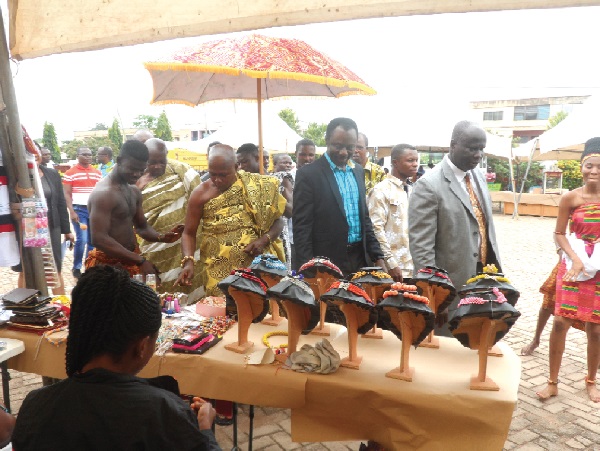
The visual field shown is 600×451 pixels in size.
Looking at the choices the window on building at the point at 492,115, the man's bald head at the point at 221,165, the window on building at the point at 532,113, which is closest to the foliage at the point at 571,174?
the man's bald head at the point at 221,165

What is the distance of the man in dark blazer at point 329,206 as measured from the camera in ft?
10.4

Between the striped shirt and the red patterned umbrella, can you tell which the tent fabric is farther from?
the striped shirt

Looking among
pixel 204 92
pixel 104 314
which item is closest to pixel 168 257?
pixel 204 92

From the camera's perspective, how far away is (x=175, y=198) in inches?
173

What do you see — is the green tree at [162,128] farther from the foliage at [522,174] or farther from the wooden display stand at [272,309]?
the wooden display stand at [272,309]

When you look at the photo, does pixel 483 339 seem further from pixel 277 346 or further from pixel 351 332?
pixel 277 346

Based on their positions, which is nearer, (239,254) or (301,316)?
Answer: (301,316)

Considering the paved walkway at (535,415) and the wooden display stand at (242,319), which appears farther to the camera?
the paved walkway at (535,415)

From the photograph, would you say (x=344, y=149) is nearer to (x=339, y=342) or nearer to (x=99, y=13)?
(x=339, y=342)

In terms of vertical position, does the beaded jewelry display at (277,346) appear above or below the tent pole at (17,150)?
below

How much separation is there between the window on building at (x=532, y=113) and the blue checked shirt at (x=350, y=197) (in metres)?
49.3

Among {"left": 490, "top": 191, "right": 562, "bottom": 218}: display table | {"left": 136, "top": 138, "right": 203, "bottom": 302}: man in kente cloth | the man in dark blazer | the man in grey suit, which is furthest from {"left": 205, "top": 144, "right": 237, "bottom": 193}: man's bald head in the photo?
{"left": 490, "top": 191, "right": 562, "bottom": 218}: display table

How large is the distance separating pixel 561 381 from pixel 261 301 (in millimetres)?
3133

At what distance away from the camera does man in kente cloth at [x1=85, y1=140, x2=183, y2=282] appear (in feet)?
10.6
